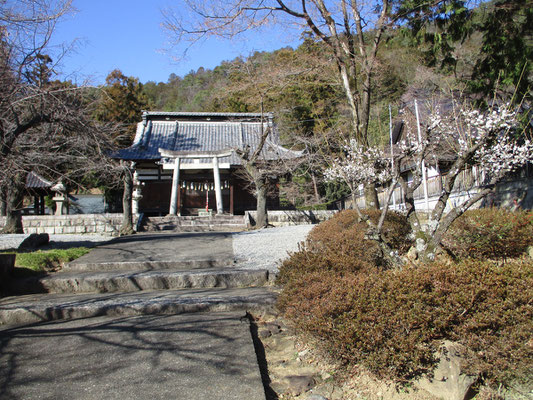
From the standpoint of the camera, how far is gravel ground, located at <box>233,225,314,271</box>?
287 inches

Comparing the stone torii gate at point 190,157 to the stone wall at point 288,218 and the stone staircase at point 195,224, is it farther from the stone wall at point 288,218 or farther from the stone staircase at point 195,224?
the stone wall at point 288,218

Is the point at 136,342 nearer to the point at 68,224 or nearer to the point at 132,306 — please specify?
the point at 132,306

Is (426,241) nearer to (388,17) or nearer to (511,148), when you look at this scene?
(511,148)

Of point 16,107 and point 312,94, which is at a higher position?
point 312,94

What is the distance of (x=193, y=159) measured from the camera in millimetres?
20125

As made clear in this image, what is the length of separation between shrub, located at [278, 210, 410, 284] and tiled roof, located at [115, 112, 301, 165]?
1443cm

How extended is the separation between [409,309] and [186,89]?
1955 inches

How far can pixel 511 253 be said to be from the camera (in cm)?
611

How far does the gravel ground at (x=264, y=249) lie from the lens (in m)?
7.30

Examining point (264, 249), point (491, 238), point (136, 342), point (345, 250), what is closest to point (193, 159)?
point (264, 249)

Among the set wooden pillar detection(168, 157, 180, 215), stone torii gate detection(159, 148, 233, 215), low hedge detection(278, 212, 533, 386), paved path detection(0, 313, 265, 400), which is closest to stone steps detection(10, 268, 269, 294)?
paved path detection(0, 313, 265, 400)

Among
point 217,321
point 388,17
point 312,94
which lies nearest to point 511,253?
point 217,321

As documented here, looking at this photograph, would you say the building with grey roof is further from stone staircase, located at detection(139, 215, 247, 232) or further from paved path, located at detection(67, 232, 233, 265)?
paved path, located at detection(67, 232, 233, 265)

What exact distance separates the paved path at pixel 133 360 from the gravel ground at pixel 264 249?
2792mm
